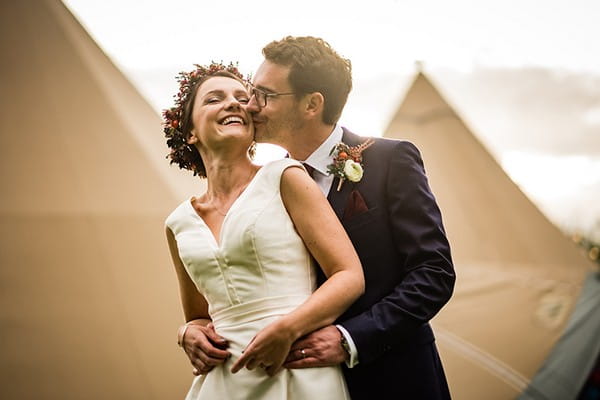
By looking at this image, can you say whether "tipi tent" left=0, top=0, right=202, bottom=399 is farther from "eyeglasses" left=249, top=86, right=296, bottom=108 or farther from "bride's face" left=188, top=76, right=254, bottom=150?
"eyeglasses" left=249, top=86, right=296, bottom=108

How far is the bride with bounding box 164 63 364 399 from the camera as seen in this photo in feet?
5.95

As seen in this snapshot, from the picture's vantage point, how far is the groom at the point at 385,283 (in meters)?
1.85

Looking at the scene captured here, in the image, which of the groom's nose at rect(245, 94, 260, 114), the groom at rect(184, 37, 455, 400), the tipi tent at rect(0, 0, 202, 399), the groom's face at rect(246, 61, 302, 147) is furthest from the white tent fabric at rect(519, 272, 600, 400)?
the groom's nose at rect(245, 94, 260, 114)

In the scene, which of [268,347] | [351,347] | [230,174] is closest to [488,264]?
[230,174]

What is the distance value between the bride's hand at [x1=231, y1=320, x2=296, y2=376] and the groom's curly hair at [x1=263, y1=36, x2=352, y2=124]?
3.09 ft

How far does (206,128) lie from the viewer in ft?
7.20

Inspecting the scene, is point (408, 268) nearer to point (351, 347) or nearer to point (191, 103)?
point (351, 347)

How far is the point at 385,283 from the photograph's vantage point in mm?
2002

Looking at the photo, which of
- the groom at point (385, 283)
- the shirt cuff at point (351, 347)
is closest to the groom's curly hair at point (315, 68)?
the groom at point (385, 283)

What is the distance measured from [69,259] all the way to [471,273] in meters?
3.85

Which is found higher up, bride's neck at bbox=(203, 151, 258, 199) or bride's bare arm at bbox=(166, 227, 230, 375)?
bride's neck at bbox=(203, 151, 258, 199)

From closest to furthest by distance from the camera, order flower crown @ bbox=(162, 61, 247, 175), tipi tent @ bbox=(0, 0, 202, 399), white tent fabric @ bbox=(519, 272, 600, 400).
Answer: flower crown @ bbox=(162, 61, 247, 175) < tipi tent @ bbox=(0, 0, 202, 399) < white tent fabric @ bbox=(519, 272, 600, 400)

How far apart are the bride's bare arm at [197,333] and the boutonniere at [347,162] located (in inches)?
26.2

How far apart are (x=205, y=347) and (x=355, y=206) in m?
0.69
